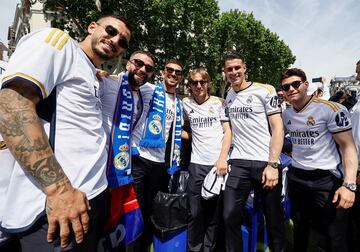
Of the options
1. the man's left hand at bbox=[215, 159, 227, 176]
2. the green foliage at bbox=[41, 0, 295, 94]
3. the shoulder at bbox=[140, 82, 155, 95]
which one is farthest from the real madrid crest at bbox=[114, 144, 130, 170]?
the green foliage at bbox=[41, 0, 295, 94]

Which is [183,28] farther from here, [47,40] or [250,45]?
[47,40]

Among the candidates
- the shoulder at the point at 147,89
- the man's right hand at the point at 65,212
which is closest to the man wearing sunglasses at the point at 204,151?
the shoulder at the point at 147,89

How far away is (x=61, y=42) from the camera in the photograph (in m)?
1.32

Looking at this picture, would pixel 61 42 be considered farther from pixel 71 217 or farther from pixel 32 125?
pixel 71 217

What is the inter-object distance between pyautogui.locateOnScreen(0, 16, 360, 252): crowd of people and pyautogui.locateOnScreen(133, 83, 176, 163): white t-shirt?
0.01m

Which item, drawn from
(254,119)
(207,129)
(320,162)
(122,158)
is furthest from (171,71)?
(320,162)

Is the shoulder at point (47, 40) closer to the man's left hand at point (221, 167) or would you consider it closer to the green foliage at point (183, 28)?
the man's left hand at point (221, 167)

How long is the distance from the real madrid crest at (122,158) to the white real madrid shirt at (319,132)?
197cm

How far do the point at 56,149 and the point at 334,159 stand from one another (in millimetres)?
2698

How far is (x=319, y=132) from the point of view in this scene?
2.55 meters

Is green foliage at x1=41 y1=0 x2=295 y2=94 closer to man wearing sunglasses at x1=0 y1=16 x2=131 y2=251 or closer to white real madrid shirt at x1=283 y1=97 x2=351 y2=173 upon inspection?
white real madrid shirt at x1=283 y1=97 x2=351 y2=173

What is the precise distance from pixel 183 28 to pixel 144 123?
1706cm

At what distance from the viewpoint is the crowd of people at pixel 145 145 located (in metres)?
1.14

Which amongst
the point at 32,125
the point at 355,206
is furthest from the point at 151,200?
the point at 355,206
